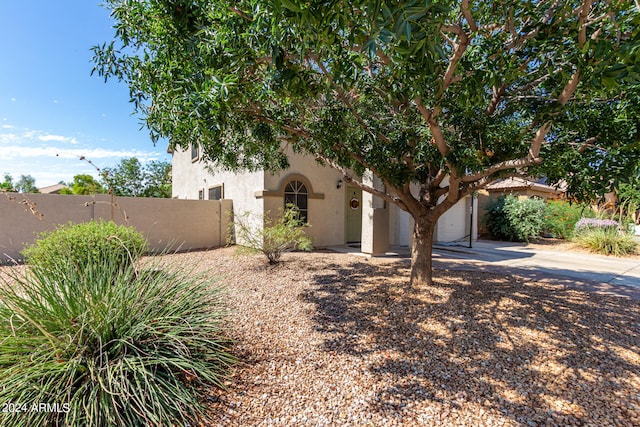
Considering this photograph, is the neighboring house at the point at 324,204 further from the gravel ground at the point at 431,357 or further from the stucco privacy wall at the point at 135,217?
the gravel ground at the point at 431,357

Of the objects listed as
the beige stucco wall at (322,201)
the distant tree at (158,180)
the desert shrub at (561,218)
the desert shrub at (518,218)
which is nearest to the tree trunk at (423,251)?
the beige stucco wall at (322,201)

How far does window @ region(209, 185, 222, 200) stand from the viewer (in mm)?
13328

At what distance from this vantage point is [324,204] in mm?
11430

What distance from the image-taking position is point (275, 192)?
397 inches

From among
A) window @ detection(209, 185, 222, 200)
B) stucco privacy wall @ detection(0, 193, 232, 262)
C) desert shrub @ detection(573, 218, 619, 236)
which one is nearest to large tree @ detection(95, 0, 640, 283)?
stucco privacy wall @ detection(0, 193, 232, 262)

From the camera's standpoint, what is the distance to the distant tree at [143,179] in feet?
79.9

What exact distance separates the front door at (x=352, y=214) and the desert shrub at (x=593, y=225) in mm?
8961

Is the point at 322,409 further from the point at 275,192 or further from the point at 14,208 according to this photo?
the point at 14,208

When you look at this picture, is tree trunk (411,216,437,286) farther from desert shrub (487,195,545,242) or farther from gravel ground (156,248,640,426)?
desert shrub (487,195,545,242)

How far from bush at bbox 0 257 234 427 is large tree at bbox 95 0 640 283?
6.12 ft

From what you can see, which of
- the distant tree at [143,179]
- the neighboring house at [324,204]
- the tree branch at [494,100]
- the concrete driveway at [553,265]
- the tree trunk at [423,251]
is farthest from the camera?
the distant tree at [143,179]

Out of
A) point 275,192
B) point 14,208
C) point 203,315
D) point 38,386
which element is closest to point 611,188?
point 203,315

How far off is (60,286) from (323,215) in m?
9.07

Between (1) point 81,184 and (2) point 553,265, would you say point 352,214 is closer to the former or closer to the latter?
(2) point 553,265
